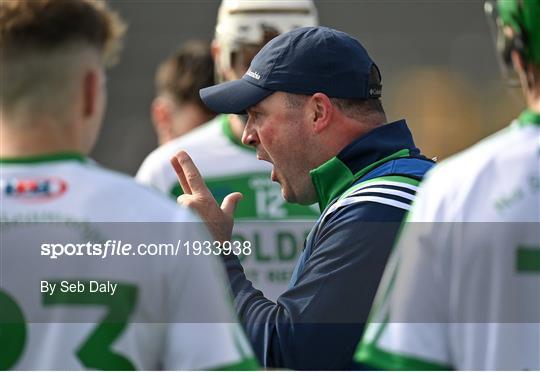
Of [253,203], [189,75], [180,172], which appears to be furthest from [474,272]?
[189,75]

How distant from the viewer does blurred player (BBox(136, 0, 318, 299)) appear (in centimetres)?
551

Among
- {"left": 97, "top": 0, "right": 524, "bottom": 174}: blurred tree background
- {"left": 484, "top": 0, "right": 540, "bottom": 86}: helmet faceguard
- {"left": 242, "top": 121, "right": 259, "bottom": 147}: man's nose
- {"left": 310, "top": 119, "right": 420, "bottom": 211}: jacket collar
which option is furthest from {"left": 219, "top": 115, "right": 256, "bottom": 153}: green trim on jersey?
{"left": 97, "top": 0, "right": 524, "bottom": 174}: blurred tree background

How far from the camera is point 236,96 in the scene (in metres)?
4.03

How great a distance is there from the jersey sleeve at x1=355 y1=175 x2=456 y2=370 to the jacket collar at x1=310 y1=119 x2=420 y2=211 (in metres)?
1.05

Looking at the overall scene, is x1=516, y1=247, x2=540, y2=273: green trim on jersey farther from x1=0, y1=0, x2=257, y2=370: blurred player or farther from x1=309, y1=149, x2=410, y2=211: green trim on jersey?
x1=309, y1=149, x2=410, y2=211: green trim on jersey

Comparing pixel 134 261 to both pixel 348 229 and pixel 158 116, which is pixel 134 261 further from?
pixel 158 116

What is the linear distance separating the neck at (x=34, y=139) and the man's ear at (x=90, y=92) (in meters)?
0.07

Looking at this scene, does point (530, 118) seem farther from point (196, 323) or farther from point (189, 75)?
point (189, 75)

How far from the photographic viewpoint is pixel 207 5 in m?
14.9

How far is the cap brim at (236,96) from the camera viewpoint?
3977 mm

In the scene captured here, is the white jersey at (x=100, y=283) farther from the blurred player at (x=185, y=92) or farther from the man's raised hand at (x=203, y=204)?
the blurred player at (x=185, y=92)

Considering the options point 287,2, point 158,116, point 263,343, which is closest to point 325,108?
point 263,343

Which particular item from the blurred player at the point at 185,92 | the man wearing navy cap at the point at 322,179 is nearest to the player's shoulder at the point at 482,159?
the man wearing navy cap at the point at 322,179

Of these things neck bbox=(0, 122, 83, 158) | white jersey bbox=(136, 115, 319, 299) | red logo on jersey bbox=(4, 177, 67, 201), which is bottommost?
white jersey bbox=(136, 115, 319, 299)
